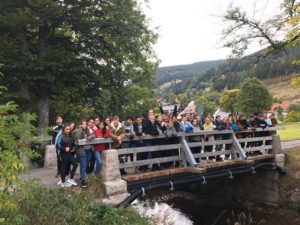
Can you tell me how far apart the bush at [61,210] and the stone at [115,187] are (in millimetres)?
692

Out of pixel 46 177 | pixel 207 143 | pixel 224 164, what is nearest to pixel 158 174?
pixel 207 143

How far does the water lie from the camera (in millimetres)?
13172

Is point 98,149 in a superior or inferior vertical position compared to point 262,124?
inferior

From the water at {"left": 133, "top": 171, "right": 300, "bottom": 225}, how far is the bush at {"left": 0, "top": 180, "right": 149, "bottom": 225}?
14.2 feet

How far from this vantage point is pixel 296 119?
231 ft

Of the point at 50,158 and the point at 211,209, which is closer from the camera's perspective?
the point at 50,158

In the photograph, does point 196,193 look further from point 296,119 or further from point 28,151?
point 296,119

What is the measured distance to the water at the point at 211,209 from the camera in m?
13.2

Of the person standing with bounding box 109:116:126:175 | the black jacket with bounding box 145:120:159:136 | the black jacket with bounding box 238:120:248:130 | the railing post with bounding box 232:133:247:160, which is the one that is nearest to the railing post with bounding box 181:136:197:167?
the black jacket with bounding box 145:120:159:136

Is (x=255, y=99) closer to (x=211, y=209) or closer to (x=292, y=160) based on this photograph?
(x=292, y=160)

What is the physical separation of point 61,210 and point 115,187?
2.05 meters

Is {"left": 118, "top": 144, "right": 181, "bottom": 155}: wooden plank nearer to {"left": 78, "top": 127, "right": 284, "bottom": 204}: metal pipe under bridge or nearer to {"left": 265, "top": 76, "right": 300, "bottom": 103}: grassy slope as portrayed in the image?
{"left": 78, "top": 127, "right": 284, "bottom": 204}: metal pipe under bridge

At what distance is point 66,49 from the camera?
17531 millimetres

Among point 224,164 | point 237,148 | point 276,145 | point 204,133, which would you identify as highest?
point 204,133
